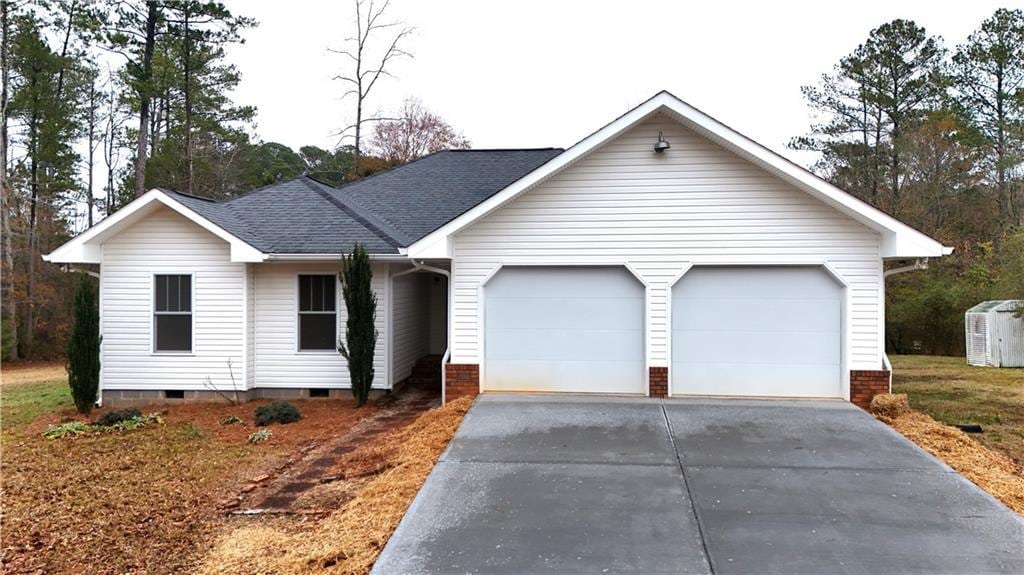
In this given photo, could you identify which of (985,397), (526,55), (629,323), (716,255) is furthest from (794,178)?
(526,55)

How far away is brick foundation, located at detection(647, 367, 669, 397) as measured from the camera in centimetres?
902

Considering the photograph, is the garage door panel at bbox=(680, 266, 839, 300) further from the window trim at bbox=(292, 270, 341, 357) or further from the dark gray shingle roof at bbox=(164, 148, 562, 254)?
the window trim at bbox=(292, 270, 341, 357)

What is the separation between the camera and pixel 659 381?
29.6 ft

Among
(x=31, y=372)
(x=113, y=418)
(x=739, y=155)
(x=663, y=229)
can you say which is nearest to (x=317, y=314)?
(x=113, y=418)

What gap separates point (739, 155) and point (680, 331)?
268 cm

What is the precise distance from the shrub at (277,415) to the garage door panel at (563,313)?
3274 millimetres

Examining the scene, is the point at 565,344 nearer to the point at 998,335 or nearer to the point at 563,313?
the point at 563,313

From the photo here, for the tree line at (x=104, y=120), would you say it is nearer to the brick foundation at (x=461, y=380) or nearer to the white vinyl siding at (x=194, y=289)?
the white vinyl siding at (x=194, y=289)

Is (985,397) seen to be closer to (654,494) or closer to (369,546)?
(654,494)

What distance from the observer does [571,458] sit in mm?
6180

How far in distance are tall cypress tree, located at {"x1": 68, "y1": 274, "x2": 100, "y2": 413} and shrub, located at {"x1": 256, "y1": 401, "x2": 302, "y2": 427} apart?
307 cm

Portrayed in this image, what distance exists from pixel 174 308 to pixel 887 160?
81.0ft

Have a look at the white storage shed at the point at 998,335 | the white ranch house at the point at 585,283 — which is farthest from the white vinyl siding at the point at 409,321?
the white storage shed at the point at 998,335

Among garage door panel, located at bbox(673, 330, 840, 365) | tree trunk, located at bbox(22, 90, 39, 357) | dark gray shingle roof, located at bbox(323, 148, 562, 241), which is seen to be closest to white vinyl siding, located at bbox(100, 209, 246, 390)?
dark gray shingle roof, located at bbox(323, 148, 562, 241)
